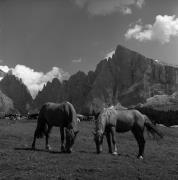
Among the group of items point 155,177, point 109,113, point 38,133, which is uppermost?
point 109,113

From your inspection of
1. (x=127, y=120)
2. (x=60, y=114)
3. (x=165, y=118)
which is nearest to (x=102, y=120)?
(x=127, y=120)

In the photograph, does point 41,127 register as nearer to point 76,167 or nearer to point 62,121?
point 62,121

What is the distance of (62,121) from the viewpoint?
2144cm

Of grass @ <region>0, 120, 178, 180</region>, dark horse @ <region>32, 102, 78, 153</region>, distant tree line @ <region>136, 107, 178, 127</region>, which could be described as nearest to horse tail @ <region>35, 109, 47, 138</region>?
dark horse @ <region>32, 102, 78, 153</region>

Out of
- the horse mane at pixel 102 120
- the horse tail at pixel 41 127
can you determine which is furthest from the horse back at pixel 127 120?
the horse tail at pixel 41 127

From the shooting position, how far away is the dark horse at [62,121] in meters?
20.0

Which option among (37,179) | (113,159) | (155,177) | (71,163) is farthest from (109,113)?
(37,179)

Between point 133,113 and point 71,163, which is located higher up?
point 133,113

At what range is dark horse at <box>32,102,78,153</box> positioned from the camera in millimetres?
20047

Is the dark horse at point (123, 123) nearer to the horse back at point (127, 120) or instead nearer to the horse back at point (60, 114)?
the horse back at point (127, 120)

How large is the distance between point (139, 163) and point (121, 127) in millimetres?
3531

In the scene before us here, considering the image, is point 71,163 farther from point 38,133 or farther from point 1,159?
point 38,133

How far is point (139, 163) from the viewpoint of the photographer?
17781 mm

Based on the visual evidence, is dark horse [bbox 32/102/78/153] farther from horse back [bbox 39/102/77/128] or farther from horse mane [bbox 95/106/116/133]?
horse mane [bbox 95/106/116/133]
